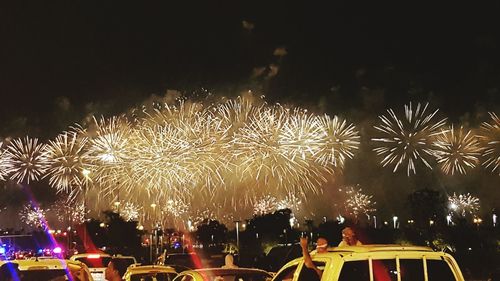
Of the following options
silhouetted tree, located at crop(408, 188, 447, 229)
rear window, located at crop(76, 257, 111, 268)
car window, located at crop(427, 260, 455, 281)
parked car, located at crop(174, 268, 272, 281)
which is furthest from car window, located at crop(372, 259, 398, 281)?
silhouetted tree, located at crop(408, 188, 447, 229)

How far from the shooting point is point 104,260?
22.3 metres

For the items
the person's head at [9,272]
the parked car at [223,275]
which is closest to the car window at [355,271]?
A: the parked car at [223,275]

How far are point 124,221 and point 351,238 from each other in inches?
2191

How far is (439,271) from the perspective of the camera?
287 inches

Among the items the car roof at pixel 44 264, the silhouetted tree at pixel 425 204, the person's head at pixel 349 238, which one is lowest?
the car roof at pixel 44 264

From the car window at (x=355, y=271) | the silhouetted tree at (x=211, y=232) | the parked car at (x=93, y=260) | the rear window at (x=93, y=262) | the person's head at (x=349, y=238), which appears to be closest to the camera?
the car window at (x=355, y=271)

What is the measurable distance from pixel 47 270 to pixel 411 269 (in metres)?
5.62

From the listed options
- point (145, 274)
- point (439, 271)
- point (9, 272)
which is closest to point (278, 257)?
point (145, 274)

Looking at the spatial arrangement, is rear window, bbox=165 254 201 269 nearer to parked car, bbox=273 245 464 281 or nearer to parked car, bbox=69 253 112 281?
parked car, bbox=69 253 112 281

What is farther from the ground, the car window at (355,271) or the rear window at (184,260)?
the rear window at (184,260)

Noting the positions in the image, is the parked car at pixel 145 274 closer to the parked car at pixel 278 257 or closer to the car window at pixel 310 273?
the car window at pixel 310 273

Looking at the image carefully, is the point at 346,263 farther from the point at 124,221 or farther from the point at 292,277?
the point at 124,221

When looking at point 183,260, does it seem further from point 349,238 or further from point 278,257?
point 349,238

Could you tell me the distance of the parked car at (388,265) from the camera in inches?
279
